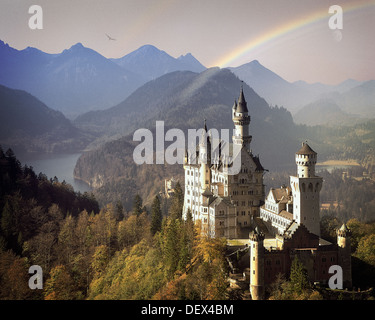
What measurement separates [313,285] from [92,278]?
83.6 feet

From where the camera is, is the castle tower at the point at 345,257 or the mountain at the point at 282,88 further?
the mountain at the point at 282,88

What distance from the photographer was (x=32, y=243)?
196ft

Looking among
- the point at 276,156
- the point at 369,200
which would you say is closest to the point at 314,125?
the point at 276,156

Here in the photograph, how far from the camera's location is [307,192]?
47.8m

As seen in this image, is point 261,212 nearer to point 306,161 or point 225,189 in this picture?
point 225,189

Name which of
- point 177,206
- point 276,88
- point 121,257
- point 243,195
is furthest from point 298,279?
point 276,88

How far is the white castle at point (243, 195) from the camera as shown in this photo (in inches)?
1882

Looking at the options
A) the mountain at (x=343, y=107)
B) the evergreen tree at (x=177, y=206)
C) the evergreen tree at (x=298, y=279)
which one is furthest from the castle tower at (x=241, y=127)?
the mountain at (x=343, y=107)

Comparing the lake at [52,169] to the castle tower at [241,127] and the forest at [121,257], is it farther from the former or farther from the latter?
the castle tower at [241,127]

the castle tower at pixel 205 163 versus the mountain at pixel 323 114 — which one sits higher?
the mountain at pixel 323 114

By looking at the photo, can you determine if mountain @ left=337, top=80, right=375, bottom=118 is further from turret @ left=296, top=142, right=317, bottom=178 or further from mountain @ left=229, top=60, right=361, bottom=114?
turret @ left=296, top=142, right=317, bottom=178

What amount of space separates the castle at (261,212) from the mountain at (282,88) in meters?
90.5

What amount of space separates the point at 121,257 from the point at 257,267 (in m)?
20.2
